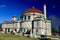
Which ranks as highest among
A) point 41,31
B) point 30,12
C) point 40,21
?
point 30,12

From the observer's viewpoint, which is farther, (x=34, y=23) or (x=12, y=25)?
(x=12, y=25)

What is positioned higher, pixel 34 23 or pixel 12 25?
pixel 34 23

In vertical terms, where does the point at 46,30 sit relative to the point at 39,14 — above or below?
below

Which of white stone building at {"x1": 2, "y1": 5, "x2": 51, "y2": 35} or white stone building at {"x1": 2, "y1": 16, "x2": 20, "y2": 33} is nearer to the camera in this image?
white stone building at {"x1": 2, "y1": 5, "x2": 51, "y2": 35}

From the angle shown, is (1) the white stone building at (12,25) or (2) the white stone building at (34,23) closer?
(2) the white stone building at (34,23)

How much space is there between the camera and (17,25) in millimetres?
61312

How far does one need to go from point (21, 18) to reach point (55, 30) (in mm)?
26749

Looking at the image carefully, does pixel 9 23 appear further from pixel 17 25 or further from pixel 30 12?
pixel 30 12

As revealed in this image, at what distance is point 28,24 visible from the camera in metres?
56.3

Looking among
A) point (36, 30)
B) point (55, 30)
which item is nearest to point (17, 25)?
point (36, 30)

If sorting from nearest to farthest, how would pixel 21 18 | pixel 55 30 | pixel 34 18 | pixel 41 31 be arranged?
pixel 41 31
pixel 34 18
pixel 21 18
pixel 55 30

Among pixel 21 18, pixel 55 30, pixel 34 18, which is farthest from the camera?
pixel 55 30

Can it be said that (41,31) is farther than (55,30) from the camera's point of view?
No

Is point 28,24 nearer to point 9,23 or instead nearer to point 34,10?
point 34,10
